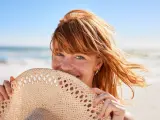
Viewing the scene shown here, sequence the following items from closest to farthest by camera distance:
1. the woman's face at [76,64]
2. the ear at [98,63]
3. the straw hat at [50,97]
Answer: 1. the straw hat at [50,97]
2. the woman's face at [76,64]
3. the ear at [98,63]

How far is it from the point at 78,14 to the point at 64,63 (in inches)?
14.9

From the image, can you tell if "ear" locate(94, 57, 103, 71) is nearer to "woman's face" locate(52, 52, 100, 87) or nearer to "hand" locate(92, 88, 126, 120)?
"woman's face" locate(52, 52, 100, 87)

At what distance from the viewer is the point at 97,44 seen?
2.08 meters

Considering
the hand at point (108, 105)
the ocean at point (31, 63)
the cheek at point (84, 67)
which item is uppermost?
the cheek at point (84, 67)

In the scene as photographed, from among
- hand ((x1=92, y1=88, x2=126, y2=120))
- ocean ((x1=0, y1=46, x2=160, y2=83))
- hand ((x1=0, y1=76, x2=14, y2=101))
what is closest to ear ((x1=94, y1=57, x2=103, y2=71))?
hand ((x1=92, y1=88, x2=126, y2=120))

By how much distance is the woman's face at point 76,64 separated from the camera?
6.40ft

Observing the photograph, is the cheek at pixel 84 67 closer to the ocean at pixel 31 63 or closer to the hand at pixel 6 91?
the hand at pixel 6 91

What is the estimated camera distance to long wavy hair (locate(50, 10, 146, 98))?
2025 mm

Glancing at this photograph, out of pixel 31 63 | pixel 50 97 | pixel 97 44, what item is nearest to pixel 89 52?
pixel 97 44

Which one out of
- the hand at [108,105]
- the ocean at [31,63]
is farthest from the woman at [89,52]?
the ocean at [31,63]

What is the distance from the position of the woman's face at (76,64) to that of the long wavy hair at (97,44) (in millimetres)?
30

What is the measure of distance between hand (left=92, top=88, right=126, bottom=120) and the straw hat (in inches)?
0.8

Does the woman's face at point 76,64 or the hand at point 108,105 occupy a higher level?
the woman's face at point 76,64

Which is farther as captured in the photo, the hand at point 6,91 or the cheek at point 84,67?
the cheek at point 84,67
